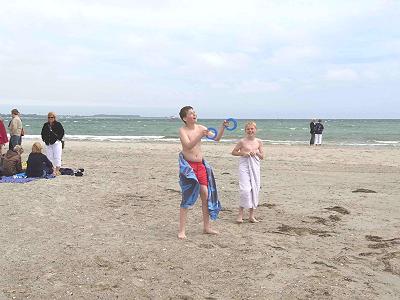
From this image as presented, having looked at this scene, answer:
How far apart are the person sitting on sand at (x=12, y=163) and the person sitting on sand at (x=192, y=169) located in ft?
20.0

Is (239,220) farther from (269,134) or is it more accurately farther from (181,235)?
(269,134)

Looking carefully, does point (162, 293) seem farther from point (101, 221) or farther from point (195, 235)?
point (101, 221)

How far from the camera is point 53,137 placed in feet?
33.2

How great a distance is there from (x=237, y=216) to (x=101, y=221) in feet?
6.91

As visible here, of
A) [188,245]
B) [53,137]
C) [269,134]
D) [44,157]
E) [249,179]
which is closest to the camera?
[188,245]

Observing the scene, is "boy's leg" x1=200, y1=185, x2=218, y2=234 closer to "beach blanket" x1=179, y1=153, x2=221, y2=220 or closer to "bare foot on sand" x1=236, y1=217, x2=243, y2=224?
"beach blanket" x1=179, y1=153, x2=221, y2=220

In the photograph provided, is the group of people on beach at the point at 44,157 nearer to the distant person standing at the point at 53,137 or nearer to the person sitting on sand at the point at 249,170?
the distant person standing at the point at 53,137

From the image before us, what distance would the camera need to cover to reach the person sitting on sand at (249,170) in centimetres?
659

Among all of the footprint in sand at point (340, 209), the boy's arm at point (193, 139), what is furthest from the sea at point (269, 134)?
the footprint in sand at point (340, 209)

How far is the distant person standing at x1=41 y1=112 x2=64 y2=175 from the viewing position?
996 cm

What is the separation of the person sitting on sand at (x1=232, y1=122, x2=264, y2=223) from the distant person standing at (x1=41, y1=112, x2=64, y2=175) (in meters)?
4.93

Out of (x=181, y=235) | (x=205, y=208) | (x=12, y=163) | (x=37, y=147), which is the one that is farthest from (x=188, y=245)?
(x=12, y=163)

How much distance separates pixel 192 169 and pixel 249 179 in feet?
4.75

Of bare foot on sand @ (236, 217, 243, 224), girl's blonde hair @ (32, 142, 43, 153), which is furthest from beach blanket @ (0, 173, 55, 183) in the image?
bare foot on sand @ (236, 217, 243, 224)
